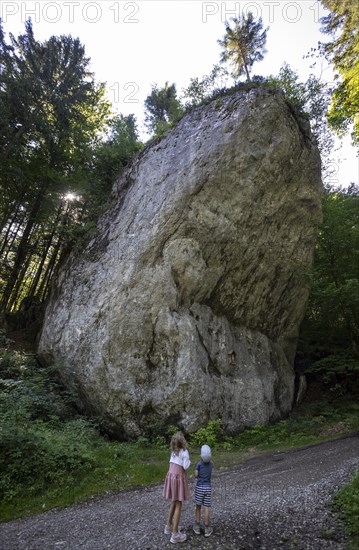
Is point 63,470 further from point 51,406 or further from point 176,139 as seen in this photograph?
point 176,139

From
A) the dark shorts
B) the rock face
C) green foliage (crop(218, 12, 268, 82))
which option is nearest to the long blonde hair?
the dark shorts

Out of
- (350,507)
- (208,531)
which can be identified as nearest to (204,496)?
(208,531)

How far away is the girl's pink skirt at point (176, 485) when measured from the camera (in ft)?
17.0

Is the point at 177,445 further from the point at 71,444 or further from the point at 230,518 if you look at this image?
the point at 71,444

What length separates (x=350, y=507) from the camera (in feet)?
17.9

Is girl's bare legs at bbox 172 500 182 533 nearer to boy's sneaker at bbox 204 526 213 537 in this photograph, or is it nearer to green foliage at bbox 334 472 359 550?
boy's sneaker at bbox 204 526 213 537

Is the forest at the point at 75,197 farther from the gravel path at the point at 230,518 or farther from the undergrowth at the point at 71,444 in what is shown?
the gravel path at the point at 230,518

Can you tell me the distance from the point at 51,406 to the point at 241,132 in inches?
542

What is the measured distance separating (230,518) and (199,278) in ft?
32.1

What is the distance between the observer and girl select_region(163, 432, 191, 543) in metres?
5.05

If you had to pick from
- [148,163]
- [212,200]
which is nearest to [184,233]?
[212,200]

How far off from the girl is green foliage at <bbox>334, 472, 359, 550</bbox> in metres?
2.34

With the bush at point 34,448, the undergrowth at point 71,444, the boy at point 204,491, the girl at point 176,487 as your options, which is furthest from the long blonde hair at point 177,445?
the bush at point 34,448

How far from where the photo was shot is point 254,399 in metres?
14.5
